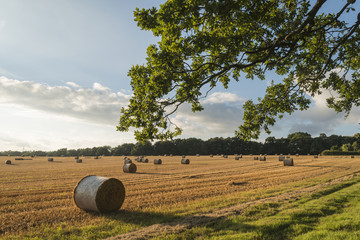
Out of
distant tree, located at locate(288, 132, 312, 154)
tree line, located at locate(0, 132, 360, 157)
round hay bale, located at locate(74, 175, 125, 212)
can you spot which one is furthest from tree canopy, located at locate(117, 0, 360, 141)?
Answer: distant tree, located at locate(288, 132, 312, 154)

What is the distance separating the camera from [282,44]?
10531mm

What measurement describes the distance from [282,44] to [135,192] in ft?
35.1

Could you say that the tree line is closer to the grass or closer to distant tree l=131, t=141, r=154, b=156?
distant tree l=131, t=141, r=154, b=156

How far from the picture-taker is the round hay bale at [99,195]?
10104mm

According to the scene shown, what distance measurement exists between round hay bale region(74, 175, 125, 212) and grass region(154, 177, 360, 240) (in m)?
4.09

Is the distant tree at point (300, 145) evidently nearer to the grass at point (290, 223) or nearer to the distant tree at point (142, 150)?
the distant tree at point (142, 150)

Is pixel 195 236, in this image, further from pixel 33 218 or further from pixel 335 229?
pixel 33 218

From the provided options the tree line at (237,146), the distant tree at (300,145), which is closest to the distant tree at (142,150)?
the tree line at (237,146)

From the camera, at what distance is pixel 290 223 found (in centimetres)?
796

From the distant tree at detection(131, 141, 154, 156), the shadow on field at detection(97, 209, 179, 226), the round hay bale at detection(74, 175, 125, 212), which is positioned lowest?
the shadow on field at detection(97, 209, 179, 226)

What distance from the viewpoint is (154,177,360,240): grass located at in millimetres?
6879

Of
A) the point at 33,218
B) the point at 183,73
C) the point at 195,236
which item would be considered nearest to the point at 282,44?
the point at 183,73

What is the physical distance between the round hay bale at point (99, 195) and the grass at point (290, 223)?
409 cm

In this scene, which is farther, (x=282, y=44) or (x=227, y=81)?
(x=227, y=81)
